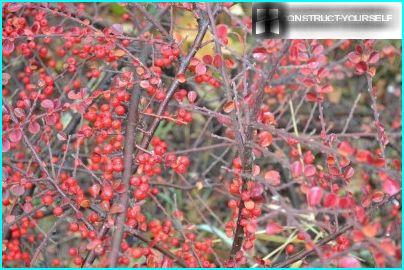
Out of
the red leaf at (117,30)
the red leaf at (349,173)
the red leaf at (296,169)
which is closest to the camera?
the red leaf at (296,169)

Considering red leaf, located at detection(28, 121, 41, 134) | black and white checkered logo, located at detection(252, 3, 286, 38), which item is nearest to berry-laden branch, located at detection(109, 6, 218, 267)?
black and white checkered logo, located at detection(252, 3, 286, 38)

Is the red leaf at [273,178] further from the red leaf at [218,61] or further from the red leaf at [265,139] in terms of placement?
the red leaf at [218,61]

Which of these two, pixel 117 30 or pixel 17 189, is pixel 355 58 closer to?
pixel 117 30

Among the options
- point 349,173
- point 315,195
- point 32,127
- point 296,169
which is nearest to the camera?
point 315,195

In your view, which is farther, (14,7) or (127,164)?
(14,7)

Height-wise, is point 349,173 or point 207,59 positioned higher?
point 207,59

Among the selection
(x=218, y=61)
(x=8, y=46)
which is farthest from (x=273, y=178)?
(x=8, y=46)

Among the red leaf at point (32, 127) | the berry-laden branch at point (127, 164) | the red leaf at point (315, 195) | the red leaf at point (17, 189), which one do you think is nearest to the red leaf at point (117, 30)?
the berry-laden branch at point (127, 164)

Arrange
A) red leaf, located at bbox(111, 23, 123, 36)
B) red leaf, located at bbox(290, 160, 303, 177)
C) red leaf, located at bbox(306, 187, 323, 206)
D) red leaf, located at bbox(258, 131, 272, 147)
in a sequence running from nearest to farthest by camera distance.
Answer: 1. red leaf, located at bbox(306, 187, 323, 206)
2. red leaf, located at bbox(290, 160, 303, 177)
3. red leaf, located at bbox(258, 131, 272, 147)
4. red leaf, located at bbox(111, 23, 123, 36)

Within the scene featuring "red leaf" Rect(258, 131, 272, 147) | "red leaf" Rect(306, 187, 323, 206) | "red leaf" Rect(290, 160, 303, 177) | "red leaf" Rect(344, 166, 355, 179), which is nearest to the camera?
"red leaf" Rect(306, 187, 323, 206)

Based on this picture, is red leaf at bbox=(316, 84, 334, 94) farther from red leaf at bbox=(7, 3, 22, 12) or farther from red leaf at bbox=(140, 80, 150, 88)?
red leaf at bbox=(7, 3, 22, 12)

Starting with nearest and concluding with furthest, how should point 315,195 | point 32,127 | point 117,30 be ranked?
point 315,195 < point 32,127 < point 117,30

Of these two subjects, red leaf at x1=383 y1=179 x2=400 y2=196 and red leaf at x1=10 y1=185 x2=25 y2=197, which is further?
red leaf at x1=10 y1=185 x2=25 y2=197

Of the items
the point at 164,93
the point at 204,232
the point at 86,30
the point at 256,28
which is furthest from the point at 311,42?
the point at 204,232
